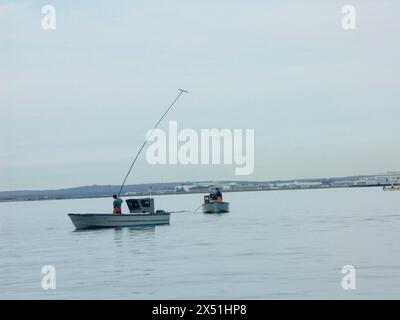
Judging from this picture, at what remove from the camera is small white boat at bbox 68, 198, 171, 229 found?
56344 millimetres

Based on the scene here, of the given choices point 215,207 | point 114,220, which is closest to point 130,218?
point 114,220

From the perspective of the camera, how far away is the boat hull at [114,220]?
56.2 metres

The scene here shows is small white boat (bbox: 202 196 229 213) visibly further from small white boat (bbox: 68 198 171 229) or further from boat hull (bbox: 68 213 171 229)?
boat hull (bbox: 68 213 171 229)

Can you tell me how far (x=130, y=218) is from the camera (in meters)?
56.6

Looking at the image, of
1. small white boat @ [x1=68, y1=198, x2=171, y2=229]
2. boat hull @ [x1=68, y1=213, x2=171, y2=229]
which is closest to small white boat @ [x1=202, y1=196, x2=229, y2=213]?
small white boat @ [x1=68, y1=198, x2=171, y2=229]

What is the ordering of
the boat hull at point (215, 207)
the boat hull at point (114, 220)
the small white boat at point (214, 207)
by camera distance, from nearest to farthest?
the boat hull at point (114, 220), the small white boat at point (214, 207), the boat hull at point (215, 207)

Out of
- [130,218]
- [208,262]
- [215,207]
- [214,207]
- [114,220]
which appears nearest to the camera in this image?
[208,262]

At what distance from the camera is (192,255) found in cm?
3984

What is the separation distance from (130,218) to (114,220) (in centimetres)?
111

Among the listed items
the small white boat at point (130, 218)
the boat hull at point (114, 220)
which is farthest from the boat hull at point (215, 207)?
the boat hull at point (114, 220)

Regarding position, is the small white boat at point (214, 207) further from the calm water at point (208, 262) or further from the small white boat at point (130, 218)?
the calm water at point (208, 262)

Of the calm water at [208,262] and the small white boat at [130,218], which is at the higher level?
the small white boat at [130,218]

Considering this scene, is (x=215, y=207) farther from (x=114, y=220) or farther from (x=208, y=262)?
(x=208, y=262)
